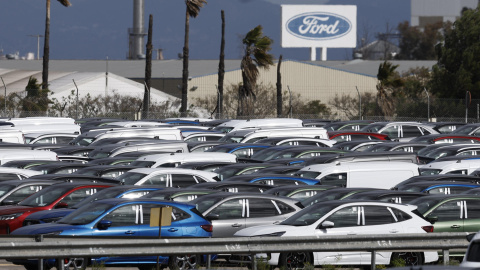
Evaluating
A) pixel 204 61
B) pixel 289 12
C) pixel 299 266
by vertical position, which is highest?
pixel 289 12

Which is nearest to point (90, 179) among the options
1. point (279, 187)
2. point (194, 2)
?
point (279, 187)

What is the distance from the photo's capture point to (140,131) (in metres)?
30.1

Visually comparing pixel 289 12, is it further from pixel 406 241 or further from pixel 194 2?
pixel 406 241

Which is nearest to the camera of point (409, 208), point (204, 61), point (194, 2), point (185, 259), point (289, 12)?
point (185, 259)

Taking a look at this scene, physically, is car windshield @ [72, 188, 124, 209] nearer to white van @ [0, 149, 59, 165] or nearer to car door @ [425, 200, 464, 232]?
car door @ [425, 200, 464, 232]

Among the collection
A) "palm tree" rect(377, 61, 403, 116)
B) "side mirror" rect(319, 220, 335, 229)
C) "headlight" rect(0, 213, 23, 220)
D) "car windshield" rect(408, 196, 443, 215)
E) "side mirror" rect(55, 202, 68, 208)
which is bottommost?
"headlight" rect(0, 213, 23, 220)

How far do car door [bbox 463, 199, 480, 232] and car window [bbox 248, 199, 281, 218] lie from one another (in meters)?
3.30

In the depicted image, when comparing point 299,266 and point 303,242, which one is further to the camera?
point 299,266

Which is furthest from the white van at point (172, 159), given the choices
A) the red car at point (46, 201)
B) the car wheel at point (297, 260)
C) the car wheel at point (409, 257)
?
the car wheel at point (409, 257)

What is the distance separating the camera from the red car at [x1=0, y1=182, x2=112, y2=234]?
56.2 feet

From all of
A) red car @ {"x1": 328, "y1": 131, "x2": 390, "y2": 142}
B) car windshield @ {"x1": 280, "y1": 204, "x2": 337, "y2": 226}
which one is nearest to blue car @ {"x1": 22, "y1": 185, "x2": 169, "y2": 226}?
car windshield @ {"x1": 280, "y1": 204, "x2": 337, "y2": 226}

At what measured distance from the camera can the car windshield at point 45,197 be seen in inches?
709

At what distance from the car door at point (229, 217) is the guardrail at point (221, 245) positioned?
14.2 ft

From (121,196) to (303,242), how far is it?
6572mm
